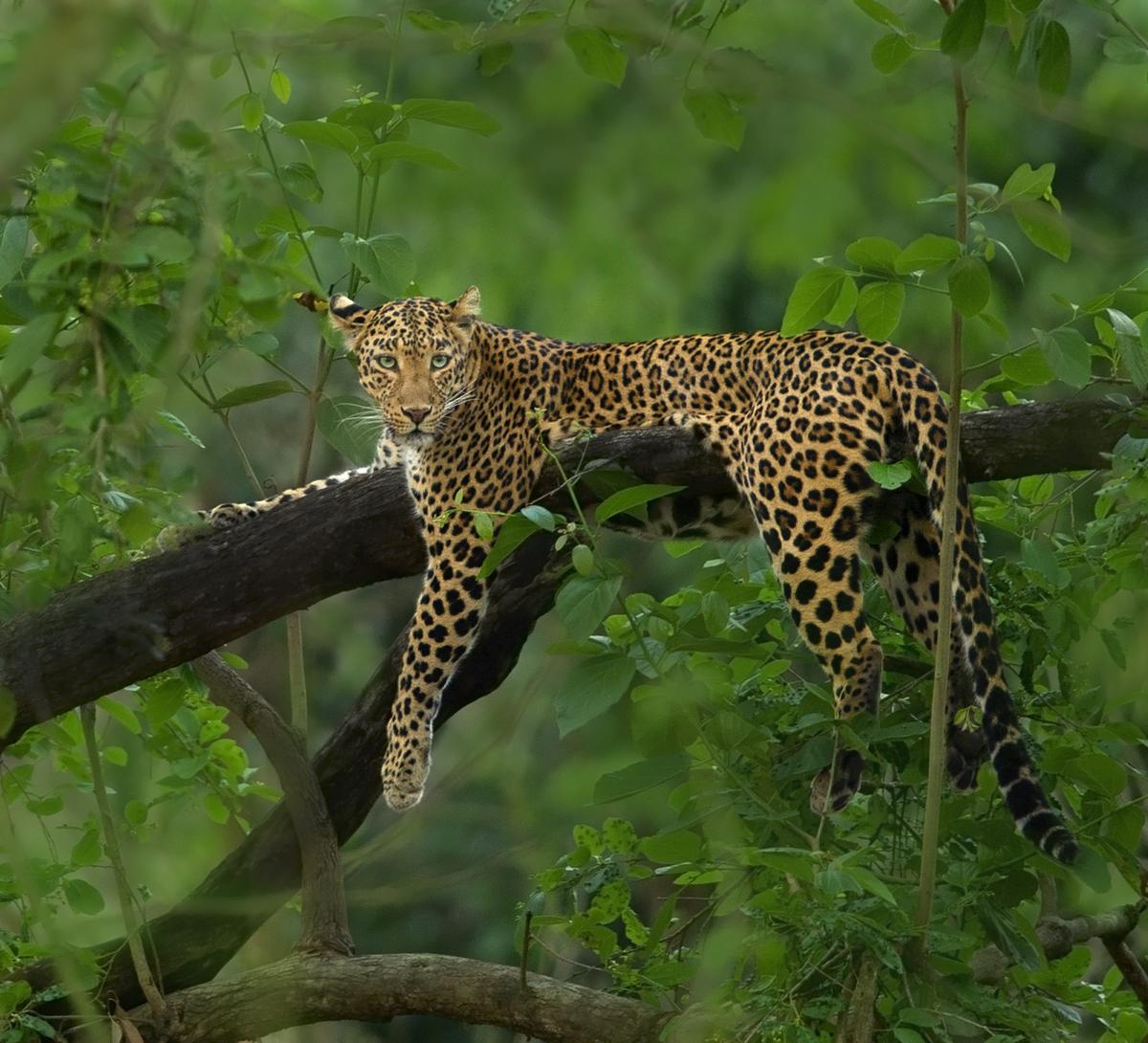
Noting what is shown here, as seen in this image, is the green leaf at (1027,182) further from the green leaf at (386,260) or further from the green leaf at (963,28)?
the green leaf at (386,260)

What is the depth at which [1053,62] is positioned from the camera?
243 centimetres

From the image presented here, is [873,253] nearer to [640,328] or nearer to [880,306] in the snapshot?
[880,306]

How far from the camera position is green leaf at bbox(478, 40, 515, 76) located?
2703mm

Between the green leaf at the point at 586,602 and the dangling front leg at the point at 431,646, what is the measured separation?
6.94ft

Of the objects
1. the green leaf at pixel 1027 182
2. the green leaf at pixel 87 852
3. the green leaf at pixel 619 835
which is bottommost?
the green leaf at pixel 87 852

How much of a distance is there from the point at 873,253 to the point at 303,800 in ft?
9.69

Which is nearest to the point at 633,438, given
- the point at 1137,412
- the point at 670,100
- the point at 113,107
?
the point at 1137,412

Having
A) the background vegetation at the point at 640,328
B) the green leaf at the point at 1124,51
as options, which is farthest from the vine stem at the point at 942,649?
the green leaf at the point at 1124,51

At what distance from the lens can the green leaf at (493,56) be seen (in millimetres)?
2703

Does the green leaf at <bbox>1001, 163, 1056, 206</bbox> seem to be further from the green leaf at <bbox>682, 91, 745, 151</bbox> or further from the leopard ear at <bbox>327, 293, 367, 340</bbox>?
the leopard ear at <bbox>327, 293, 367, 340</bbox>

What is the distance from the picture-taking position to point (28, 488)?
1945 mm

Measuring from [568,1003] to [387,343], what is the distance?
238cm

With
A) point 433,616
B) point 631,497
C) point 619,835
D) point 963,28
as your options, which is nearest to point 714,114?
point 963,28

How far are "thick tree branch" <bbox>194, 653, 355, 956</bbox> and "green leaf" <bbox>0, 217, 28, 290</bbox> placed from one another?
77.2 inches
